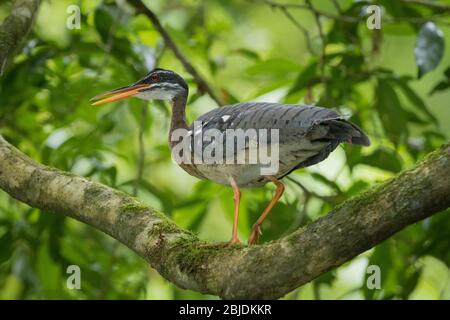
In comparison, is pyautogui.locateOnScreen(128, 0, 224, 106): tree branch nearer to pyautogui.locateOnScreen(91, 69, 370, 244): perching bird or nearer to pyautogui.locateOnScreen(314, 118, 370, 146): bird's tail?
pyautogui.locateOnScreen(91, 69, 370, 244): perching bird

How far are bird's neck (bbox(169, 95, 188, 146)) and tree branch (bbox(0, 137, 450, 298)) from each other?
1540 mm

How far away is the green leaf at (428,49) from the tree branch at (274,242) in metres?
2.83

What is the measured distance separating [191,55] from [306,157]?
135 inches

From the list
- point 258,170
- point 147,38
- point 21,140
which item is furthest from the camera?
point 147,38

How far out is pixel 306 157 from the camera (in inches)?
200

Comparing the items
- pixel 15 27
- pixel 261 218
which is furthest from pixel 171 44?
pixel 261 218

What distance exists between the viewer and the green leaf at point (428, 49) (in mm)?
6332

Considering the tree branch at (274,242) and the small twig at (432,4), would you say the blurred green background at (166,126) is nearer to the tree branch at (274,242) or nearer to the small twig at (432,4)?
the small twig at (432,4)

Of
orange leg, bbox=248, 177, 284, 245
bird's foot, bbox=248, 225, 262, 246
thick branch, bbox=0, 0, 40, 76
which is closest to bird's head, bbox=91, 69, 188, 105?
thick branch, bbox=0, 0, 40, 76

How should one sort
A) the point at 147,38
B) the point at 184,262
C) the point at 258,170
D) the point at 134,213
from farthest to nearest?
the point at 147,38, the point at 258,170, the point at 134,213, the point at 184,262

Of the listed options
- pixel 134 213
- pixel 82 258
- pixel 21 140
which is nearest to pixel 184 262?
pixel 134 213

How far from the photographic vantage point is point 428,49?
6434mm
